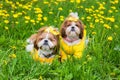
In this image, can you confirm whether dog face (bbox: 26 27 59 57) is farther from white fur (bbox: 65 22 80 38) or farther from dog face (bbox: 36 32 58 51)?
white fur (bbox: 65 22 80 38)

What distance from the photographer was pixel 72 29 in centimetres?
494

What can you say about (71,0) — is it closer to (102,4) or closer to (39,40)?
(102,4)

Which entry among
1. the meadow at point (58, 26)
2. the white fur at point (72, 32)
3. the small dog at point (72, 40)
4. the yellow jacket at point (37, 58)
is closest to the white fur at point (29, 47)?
the meadow at point (58, 26)

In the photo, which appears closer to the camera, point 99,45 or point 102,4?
point 99,45

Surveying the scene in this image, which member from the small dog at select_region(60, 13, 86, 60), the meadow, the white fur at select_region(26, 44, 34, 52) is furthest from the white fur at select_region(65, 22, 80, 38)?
the white fur at select_region(26, 44, 34, 52)

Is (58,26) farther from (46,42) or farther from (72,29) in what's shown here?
(46,42)

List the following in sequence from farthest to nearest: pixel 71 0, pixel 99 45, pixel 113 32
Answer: pixel 71 0 → pixel 113 32 → pixel 99 45

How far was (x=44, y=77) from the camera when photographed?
4.68 m

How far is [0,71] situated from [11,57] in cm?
31

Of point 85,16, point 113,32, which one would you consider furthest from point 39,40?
point 85,16

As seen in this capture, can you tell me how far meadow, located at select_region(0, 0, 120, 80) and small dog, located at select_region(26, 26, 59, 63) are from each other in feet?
0.37

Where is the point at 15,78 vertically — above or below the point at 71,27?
below

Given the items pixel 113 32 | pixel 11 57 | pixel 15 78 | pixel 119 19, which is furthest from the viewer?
pixel 119 19

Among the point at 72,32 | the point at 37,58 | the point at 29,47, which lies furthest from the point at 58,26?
the point at 37,58
